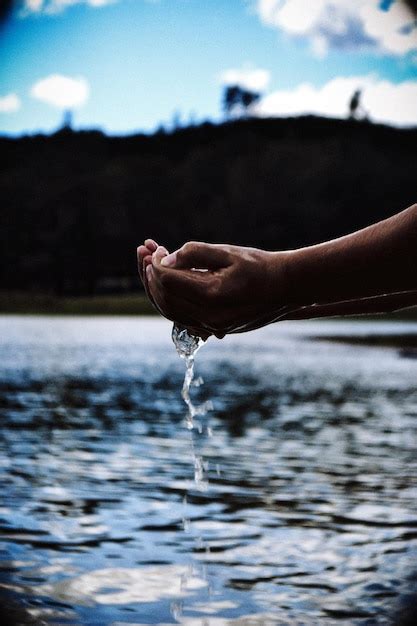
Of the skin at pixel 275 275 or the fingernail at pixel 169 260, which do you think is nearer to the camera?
the skin at pixel 275 275

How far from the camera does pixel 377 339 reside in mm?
51438

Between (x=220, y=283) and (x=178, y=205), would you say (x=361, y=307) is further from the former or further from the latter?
(x=178, y=205)

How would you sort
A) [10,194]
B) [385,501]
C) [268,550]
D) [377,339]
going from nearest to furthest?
[268,550] → [385,501] → [377,339] → [10,194]

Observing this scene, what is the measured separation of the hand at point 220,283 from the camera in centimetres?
249

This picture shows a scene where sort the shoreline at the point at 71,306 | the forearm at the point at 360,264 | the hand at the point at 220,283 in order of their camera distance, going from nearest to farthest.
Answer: the forearm at the point at 360,264 → the hand at the point at 220,283 → the shoreline at the point at 71,306

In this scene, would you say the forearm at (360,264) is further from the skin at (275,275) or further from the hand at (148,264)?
the hand at (148,264)

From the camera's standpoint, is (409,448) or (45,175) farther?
(45,175)

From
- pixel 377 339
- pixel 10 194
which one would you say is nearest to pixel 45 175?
pixel 10 194

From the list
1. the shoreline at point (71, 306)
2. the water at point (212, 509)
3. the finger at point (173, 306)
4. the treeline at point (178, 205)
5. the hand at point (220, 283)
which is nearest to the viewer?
the hand at point (220, 283)

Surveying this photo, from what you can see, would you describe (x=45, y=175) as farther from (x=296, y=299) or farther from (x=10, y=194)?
(x=296, y=299)

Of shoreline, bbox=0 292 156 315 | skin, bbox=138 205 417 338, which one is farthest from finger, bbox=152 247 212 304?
shoreline, bbox=0 292 156 315

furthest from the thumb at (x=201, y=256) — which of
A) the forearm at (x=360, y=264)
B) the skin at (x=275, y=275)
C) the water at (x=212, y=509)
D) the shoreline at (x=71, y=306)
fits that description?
the shoreline at (x=71, y=306)

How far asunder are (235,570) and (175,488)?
142 inches

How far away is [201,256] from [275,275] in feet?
0.65
